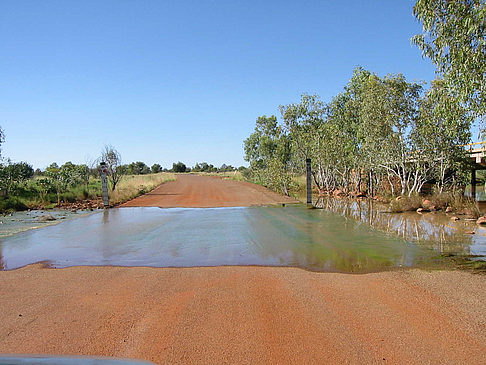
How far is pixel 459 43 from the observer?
733 centimetres

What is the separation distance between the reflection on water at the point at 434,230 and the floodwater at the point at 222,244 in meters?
0.29

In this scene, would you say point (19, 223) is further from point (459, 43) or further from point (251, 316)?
point (459, 43)

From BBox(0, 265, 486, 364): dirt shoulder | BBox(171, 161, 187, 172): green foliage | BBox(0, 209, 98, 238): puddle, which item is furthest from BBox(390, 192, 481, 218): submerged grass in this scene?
BBox(171, 161, 187, 172): green foliage

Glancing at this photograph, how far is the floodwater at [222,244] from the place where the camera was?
23.6 ft

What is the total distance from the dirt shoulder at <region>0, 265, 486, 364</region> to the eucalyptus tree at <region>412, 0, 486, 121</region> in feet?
12.6

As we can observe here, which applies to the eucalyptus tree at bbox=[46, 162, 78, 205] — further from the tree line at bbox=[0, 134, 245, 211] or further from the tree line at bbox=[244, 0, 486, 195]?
the tree line at bbox=[244, 0, 486, 195]

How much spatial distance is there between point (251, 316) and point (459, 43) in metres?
6.84

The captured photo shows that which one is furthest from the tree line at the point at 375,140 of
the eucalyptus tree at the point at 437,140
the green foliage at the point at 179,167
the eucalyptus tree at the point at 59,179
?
the green foliage at the point at 179,167

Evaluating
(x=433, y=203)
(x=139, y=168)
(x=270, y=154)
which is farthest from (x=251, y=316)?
(x=139, y=168)

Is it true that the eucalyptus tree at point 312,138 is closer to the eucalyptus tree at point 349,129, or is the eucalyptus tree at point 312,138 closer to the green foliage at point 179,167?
the eucalyptus tree at point 349,129

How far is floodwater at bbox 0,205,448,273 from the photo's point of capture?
7199 millimetres

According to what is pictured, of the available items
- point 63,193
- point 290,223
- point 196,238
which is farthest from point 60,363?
point 63,193

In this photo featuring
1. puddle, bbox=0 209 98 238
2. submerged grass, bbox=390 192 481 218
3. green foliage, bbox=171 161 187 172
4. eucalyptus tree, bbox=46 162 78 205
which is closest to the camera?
puddle, bbox=0 209 98 238

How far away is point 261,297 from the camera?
489 cm
